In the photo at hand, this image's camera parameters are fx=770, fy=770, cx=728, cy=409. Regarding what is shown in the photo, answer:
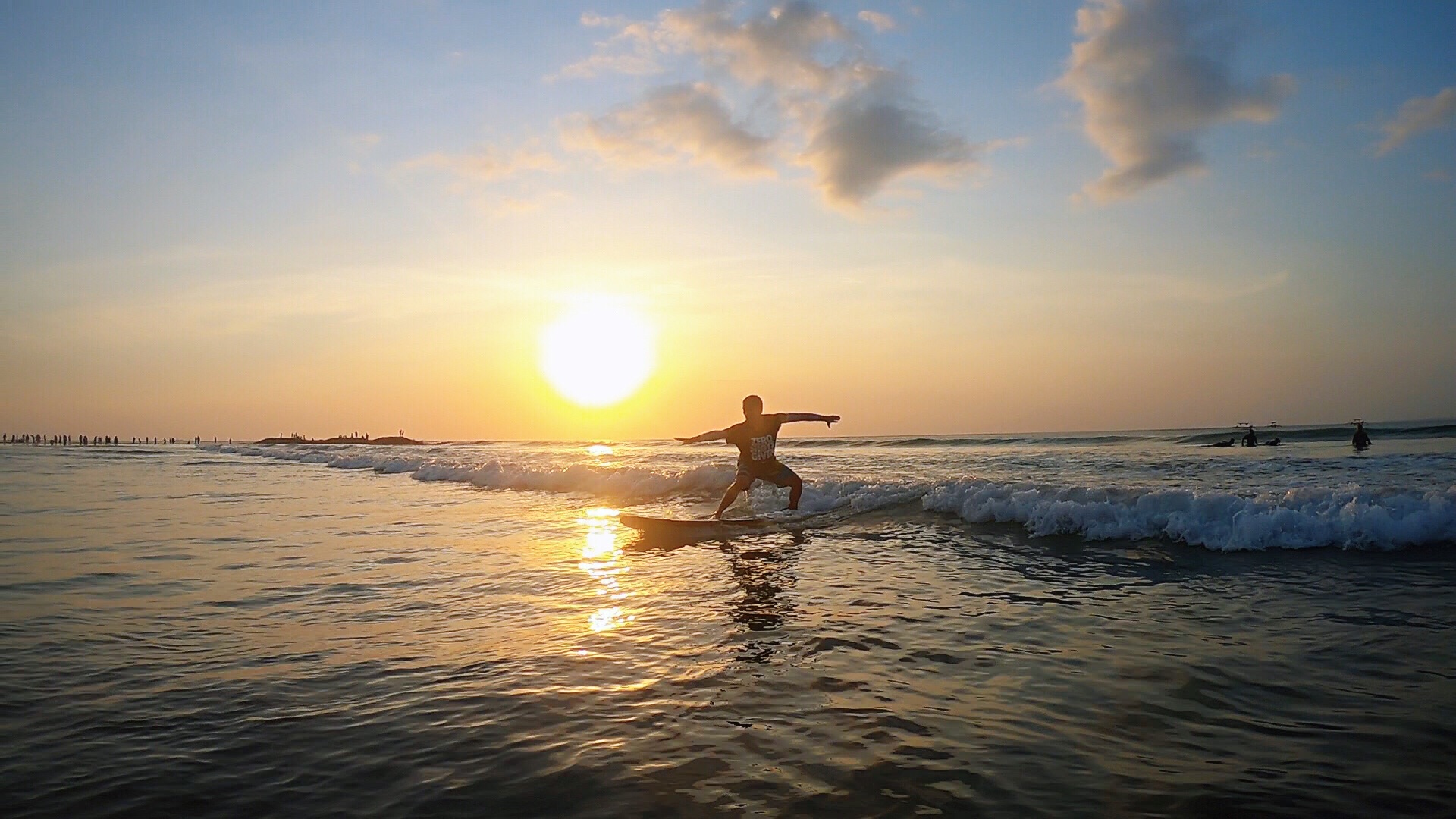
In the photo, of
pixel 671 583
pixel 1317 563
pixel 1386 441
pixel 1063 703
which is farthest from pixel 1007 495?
pixel 1386 441

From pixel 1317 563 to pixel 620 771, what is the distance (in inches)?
406

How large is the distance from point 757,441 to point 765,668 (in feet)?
33.9

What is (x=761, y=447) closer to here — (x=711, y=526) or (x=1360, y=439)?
(x=711, y=526)

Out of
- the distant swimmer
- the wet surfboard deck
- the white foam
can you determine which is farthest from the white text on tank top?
the distant swimmer

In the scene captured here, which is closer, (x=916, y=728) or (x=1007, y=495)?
(x=916, y=728)

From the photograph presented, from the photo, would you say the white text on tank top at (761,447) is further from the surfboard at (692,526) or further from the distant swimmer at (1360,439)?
the distant swimmer at (1360,439)

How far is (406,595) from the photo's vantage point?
9391 millimetres

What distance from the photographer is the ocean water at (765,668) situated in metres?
4.12

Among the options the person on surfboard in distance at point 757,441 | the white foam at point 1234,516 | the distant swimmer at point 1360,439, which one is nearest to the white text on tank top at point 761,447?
the person on surfboard in distance at point 757,441

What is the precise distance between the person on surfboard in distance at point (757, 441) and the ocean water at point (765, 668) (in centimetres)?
244

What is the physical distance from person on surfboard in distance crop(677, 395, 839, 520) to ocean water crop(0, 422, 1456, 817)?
2.44 meters

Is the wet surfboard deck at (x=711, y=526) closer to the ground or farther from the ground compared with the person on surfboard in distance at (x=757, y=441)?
closer to the ground

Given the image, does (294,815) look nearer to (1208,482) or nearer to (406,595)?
(406,595)

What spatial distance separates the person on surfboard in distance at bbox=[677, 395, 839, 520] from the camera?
16422 millimetres
